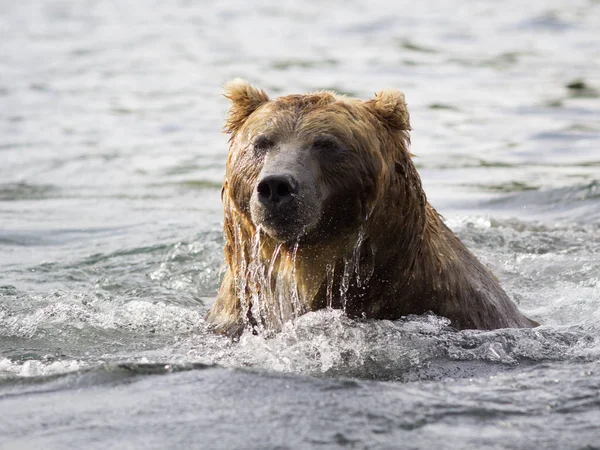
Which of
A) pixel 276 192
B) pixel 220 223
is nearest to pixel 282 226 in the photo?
pixel 276 192

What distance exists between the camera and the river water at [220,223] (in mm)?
4641

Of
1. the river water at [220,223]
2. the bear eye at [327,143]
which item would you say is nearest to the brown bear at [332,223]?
the bear eye at [327,143]

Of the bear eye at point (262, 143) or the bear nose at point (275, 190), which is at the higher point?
the bear eye at point (262, 143)

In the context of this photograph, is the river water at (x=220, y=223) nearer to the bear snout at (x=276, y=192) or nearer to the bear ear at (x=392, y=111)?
the bear snout at (x=276, y=192)

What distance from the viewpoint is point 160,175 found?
12664 mm

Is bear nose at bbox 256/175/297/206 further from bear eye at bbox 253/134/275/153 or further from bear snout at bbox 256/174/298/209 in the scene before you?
bear eye at bbox 253/134/275/153

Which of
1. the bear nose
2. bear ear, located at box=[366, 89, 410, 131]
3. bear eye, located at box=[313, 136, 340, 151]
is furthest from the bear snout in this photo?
bear ear, located at box=[366, 89, 410, 131]

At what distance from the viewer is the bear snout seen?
520 centimetres

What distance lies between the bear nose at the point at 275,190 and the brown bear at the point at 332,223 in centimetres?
2

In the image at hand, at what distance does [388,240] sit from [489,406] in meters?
1.27

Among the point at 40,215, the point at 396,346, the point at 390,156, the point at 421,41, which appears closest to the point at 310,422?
the point at 396,346

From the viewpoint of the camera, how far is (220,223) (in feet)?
33.8

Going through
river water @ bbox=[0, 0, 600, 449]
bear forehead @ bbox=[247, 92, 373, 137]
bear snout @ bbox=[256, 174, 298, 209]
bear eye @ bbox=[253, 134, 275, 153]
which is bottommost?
river water @ bbox=[0, 0, 600, 449]

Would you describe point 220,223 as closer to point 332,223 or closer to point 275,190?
point 332,223
